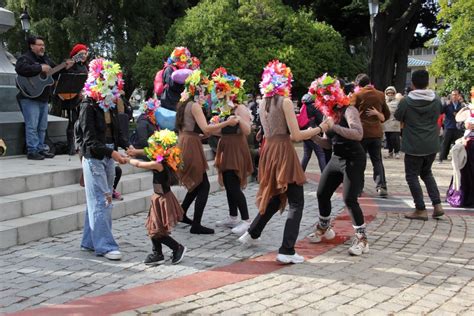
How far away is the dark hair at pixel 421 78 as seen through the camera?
725cm

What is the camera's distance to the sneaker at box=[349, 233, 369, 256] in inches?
225

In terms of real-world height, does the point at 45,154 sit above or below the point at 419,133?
below

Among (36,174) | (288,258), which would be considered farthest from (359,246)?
(36,174)

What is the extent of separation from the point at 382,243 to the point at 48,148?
5.72 meters

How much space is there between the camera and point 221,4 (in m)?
22.0

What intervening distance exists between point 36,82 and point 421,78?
5.74 meters

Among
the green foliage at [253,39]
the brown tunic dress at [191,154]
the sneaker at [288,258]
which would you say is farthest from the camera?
the green foliage at [253,39]

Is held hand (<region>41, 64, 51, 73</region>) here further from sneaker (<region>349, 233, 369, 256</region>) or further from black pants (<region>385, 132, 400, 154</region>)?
black pants (<region>385, 132, 400, 154</region>)

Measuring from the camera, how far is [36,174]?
22.9ft

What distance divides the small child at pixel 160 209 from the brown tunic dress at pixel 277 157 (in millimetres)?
931

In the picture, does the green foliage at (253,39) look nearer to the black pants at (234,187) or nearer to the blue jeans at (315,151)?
the blue jeans at (315,151)

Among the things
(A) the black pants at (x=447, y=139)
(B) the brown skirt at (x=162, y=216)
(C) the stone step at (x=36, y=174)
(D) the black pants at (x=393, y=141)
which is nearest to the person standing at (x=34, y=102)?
(C) the stone step at (x=36, y=174)

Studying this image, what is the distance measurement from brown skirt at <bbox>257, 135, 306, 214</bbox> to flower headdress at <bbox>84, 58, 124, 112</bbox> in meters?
1.60

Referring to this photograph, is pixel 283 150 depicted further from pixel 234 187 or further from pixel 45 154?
pixel 45 154
